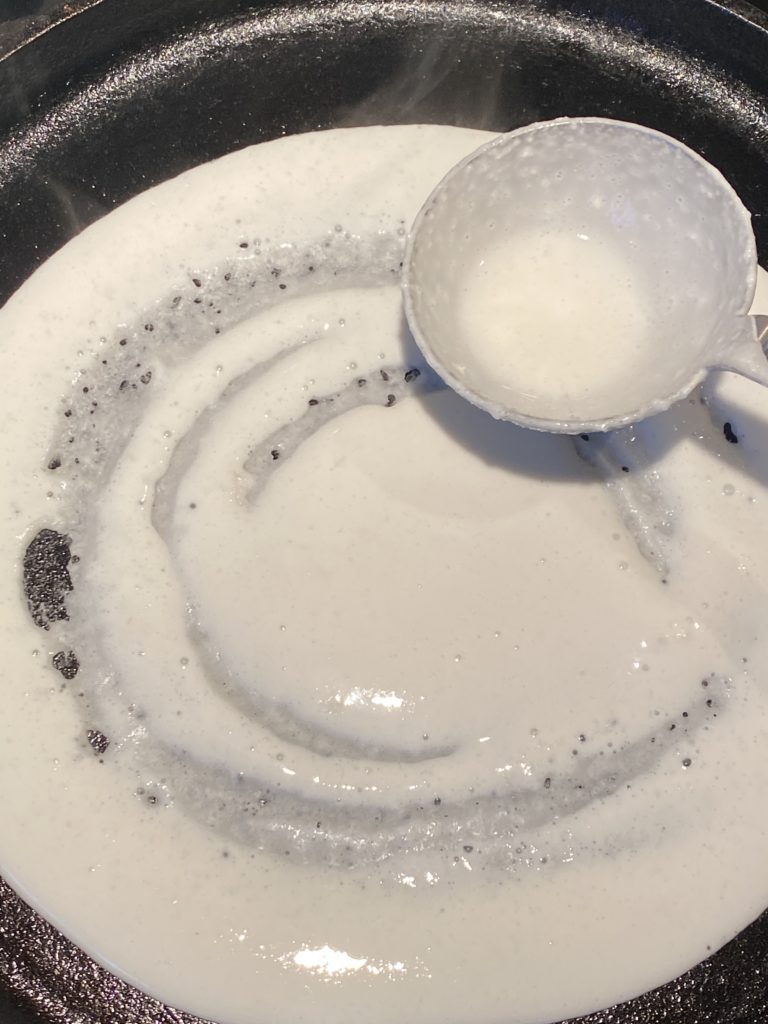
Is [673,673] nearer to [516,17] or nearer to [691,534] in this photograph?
[691,534]

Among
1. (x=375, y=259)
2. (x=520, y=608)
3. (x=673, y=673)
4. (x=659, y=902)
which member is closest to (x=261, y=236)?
(x=375, y=259)

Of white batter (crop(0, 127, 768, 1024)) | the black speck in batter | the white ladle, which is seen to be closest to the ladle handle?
the white ladle

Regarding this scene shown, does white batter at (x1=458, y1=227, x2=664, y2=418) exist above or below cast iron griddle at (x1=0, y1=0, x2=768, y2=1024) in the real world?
below

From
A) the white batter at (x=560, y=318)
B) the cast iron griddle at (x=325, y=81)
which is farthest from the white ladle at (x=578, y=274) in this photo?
the cast iron griddle at (x=325, y=81)

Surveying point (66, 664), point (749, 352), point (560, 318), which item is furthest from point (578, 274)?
point (66, 664)

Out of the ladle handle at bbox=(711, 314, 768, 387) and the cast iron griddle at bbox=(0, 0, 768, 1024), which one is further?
the cast iron griddle at bbox=(0, 0, 768, 1024)

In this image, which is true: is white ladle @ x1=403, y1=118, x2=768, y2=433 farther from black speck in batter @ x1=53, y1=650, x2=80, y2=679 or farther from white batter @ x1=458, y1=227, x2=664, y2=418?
black speck in batter @ x1=53, y1=650, x2=80, y2=679
